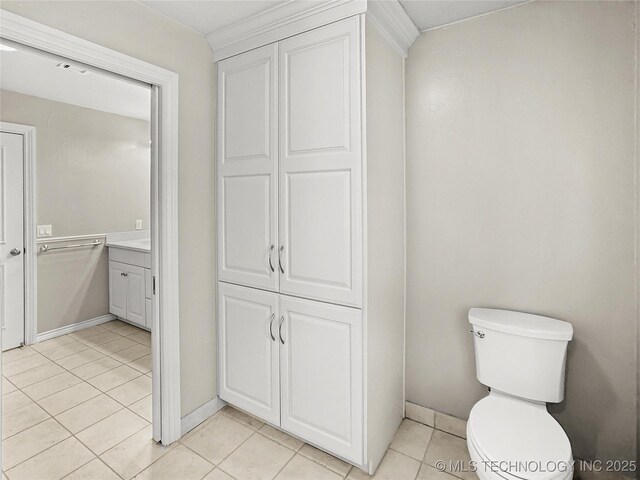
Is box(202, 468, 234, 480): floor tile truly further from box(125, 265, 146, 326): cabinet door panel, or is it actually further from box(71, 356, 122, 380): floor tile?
box(125, 265, 146, 326): cabinet door panel

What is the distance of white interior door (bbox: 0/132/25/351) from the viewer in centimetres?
286

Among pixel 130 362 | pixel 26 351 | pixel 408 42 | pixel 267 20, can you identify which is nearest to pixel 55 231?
pixel 26 351

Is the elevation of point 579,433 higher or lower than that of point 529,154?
lower

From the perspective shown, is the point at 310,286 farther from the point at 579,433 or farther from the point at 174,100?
the point at 579,433

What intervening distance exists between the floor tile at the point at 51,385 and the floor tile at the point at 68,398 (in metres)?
0.06

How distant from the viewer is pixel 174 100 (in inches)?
72.4

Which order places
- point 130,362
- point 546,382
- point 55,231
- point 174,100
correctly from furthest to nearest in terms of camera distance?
1. point 55,231
2. point 130,362
3. point 174,100
4. point 546,382

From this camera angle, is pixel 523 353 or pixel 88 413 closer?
pixel 523 353

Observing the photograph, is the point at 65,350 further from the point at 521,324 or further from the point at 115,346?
the point at 521,324

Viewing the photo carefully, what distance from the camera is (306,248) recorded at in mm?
1712

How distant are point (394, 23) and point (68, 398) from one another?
319 centimetres

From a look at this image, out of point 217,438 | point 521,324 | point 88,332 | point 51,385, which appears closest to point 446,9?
point 521,324

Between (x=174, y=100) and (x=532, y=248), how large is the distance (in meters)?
2.11

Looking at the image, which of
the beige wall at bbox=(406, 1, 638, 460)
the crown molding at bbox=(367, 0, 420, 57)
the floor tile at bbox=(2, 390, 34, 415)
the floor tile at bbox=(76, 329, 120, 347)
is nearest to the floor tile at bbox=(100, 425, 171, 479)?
the floor tile at bbox=(2, 390, 34, 415)
